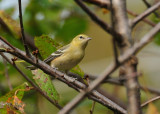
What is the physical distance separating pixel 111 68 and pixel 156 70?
237 inches

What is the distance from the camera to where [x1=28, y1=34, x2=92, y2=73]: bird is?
3523 mm

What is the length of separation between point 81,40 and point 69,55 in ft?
1.06

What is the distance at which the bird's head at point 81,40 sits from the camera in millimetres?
3865

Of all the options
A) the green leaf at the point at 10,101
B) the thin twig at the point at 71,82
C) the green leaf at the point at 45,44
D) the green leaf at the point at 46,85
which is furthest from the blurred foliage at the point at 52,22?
the thin twig at the point at 71,82

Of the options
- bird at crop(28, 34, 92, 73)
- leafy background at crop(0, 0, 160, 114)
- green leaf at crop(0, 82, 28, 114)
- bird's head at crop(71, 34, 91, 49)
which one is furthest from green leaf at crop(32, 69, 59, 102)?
bird's head at crop(71, 34, 91, 49)

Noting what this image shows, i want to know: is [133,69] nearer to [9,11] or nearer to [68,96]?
[68,96]

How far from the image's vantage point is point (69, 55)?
3.72 meters

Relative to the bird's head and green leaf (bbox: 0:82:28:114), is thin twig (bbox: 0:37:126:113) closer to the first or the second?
green leaf (bbox: 0:82:28:114)

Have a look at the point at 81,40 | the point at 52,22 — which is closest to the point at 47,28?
the point at 52,22

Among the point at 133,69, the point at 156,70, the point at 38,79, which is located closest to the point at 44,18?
the point at 38,79

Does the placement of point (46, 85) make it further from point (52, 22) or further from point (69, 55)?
point (52, 22)

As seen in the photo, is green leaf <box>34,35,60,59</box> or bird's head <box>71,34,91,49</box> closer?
green leaf <box>34,35,60,59</box>

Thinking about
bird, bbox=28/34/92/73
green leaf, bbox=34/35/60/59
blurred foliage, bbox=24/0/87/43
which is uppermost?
green leaf, bbox=34/35/60/59

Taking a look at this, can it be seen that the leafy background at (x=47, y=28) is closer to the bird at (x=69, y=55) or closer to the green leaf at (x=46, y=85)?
the bird at (x=69, y=55)
